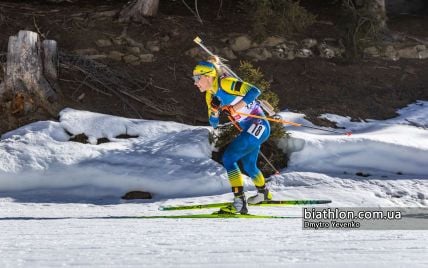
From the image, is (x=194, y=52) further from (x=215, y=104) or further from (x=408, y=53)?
(x=215, y=104)

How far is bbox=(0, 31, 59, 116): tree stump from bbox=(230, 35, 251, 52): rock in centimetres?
452

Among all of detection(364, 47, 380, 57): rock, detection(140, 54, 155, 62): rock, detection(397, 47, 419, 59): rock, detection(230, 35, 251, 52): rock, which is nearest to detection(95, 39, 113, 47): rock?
detection(140, 54, 155, 62): rock

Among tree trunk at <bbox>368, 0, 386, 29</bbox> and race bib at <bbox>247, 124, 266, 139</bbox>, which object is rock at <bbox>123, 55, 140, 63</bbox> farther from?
race bib at <bbox>247, 124, 266, 139</bbox>

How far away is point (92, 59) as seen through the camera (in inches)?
507

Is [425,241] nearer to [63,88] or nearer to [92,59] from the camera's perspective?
[63,88]

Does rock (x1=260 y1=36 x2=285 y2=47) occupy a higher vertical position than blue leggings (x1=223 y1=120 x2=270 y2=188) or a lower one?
higher

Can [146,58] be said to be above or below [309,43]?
below

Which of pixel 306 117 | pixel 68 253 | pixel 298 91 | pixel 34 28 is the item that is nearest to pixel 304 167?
pixel 306 117

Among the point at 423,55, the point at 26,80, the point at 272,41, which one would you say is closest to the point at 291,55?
the point at 272,41

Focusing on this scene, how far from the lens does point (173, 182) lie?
30.2 ft

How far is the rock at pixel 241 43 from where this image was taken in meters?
→ 14.4

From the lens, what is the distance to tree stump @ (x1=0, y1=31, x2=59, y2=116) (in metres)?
10.9

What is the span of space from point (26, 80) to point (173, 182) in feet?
12.0

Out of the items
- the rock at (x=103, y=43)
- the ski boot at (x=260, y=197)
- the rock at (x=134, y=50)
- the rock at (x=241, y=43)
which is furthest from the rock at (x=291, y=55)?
the ski boot at (x=260, y=197)
